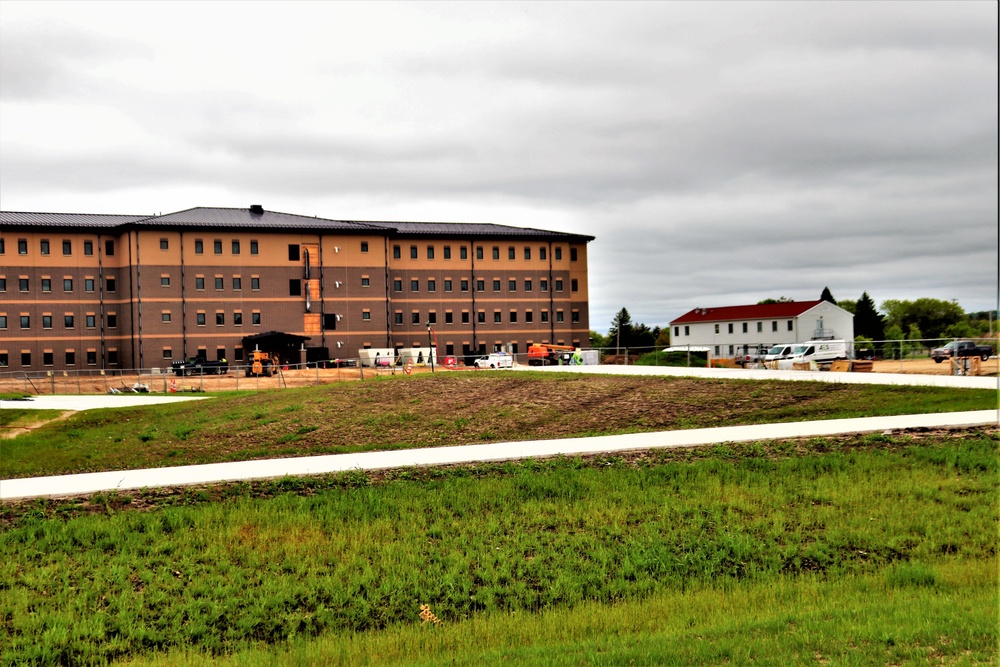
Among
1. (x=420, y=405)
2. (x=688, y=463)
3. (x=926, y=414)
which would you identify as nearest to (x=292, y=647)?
(x=688, y=463)

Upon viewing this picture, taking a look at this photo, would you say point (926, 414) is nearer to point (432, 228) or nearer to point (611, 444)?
point (611, 444)

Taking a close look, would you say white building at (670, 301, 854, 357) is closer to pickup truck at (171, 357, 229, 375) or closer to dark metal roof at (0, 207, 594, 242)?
dark metal roof at (0, 207, 594, 242)

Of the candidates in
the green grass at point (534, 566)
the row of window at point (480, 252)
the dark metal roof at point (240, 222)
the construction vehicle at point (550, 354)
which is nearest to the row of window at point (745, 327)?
the row of window at point (480, 252)

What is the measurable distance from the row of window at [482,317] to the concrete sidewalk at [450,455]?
73.9 meters

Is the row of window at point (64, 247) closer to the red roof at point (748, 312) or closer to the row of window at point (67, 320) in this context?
the row of window at point (67, 320)

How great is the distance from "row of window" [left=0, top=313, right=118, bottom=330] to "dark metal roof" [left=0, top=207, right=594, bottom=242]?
8.10m

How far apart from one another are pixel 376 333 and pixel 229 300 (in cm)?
1408

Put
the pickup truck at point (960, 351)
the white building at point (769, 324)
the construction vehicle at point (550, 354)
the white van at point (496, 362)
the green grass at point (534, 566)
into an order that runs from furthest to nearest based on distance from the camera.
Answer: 1. the white building at point (769, 324)
2. the construction vehicle at point (550, 354)
3. the white van at point (496, 362)
4. the pickup truck at point (960, 351)
5. the green grass at point (534, 566)

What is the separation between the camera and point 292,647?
895 cm

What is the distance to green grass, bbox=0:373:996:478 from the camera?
63.4ft

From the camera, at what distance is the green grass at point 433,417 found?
19312 millimetres

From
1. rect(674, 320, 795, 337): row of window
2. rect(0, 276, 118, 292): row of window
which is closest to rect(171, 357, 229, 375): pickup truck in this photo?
rect(0, 276, 118, 292): row of window

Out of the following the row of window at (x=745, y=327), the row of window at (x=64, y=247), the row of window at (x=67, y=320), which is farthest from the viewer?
the row of window at (x=745, y=327)

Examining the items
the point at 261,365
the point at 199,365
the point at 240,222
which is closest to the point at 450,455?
the point at 261,365
